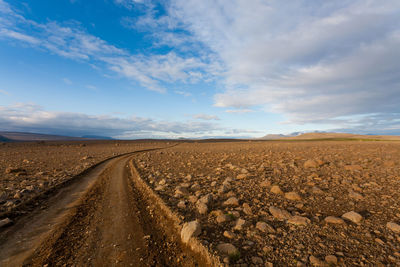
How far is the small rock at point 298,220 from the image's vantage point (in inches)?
161

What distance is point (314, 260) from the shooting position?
292cm

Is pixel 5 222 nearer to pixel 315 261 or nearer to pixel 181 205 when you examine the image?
pixel 181 205

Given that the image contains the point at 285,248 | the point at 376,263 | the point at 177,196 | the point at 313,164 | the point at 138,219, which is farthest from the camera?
the point at 313,164

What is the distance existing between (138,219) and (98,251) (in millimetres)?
1595

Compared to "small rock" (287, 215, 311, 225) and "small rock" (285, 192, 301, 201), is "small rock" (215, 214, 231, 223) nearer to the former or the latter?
"small rock" (287, 215, 311, 225)

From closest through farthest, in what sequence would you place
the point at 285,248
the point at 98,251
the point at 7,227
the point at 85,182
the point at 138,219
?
the point at 285,248 < the point at 98,251 < the point at 7,227 < the point at 138,219 < the point at 85,182

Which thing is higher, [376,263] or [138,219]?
[376,263]

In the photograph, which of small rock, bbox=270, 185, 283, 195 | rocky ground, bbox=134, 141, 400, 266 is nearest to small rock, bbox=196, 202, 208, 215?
rocky ground, bbox=134, 141, 400, 266

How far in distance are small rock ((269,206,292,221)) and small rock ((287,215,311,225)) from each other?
6.9 inches

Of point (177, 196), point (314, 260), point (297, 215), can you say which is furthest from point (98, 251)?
point (297, 215)

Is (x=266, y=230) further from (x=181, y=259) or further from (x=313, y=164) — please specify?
(x=313, y=164)

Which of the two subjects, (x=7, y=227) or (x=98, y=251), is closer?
(x=98, y=251)

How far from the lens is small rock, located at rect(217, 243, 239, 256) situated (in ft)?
10.8

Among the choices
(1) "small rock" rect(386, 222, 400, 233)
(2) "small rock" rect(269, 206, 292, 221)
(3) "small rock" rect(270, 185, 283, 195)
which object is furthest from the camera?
(3) "small rock" rect(270, 185, 283, 195)
